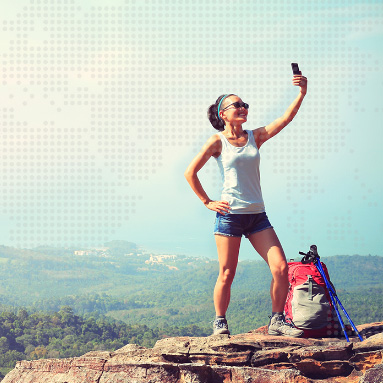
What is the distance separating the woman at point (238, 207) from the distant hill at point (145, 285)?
2305cm

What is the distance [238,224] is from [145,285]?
5010 inches

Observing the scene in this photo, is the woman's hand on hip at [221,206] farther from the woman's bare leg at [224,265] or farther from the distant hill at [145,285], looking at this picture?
the distant hill at [145,285]

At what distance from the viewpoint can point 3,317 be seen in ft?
207

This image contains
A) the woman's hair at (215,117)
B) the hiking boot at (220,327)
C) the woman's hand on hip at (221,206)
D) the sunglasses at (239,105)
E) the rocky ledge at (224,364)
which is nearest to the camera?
the rocky ledge at (224,364)

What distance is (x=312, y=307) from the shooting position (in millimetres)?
7609

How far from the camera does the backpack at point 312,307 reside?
299 inches

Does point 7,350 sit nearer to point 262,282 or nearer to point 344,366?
point 262,282

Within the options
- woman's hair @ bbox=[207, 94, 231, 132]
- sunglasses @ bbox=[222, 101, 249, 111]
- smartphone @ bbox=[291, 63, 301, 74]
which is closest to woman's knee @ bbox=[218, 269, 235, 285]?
woman's hair @ bbox=[207, 94, 231, 132]

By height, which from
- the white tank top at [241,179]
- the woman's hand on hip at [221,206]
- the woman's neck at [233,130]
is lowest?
the woman's hand on hip at [221,206]

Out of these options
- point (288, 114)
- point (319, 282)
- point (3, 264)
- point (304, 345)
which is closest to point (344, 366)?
point (304, 345)

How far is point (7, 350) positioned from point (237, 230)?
2168 inches

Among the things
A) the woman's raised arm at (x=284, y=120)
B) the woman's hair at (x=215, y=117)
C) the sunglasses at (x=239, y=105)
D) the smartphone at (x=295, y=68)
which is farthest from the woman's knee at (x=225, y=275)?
the smartphone at (x=295, y=68)

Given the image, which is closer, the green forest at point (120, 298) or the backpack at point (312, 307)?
the backpack at point (312, 307)

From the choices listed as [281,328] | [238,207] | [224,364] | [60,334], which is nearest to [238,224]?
[238,207]
